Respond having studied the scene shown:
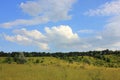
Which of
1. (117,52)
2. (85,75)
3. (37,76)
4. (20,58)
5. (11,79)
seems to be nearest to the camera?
(11,79)

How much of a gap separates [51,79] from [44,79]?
1.22 feet

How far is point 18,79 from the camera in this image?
17391mm

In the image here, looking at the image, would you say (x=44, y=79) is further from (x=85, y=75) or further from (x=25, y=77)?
(x=85, y=75)

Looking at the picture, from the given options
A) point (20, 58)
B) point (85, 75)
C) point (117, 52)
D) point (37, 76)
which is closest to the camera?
point (37, 76)

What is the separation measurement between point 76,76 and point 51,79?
225 cm

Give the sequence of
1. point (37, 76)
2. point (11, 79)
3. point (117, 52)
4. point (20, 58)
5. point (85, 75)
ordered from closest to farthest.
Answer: point (11, 79) → point (37, 76) → point (85, 75) → point (20, 58) → point (117, 52)

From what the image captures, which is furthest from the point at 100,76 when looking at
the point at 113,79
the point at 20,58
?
the point at 20,58

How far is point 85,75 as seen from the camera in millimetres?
20234

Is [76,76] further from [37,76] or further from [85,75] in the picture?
[37,76]

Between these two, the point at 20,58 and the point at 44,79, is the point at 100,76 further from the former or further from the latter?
the point at 20,58

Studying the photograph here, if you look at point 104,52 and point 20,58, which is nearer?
point 20,58

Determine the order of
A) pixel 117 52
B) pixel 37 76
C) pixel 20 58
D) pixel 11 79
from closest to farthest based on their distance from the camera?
pixel 11 79
pixel 37 76
pixel 20 58
pixel 117 52

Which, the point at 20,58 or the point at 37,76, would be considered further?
the point at 20,58

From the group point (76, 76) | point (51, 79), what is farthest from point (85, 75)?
point (51, 79)
